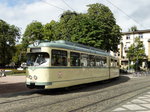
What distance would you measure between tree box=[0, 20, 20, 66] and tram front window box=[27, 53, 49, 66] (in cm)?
4706

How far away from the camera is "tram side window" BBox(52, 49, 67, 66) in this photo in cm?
1144

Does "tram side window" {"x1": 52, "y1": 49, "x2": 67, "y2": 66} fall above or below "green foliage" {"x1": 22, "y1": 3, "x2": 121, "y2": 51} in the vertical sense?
below

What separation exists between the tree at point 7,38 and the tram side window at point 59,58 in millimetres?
47424

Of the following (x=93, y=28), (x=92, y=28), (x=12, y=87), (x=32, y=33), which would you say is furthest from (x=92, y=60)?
(x=32, y=33)

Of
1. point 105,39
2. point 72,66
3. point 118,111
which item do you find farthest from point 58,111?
point 105,39

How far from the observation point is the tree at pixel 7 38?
56.6m

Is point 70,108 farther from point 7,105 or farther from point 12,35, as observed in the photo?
point 12,35

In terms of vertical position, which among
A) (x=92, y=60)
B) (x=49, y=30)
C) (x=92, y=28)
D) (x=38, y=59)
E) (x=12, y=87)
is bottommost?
(x=12, y=87)

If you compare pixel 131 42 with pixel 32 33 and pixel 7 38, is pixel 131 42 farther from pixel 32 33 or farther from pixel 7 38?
pixel 7 38

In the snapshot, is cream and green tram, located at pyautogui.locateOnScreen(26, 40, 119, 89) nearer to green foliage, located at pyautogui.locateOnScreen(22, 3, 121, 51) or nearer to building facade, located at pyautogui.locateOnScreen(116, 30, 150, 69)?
green foliage, located at pyautogui.locateOnScreen(22, 3, 121, 51)

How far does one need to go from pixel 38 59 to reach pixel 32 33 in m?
46.7

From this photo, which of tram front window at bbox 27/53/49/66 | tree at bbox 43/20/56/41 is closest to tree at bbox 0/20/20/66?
tree at bbox 43/20/56/41

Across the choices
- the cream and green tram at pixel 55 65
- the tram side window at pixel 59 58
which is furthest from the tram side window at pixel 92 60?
the tram side window at pixel 59 58

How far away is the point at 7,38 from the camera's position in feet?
189
